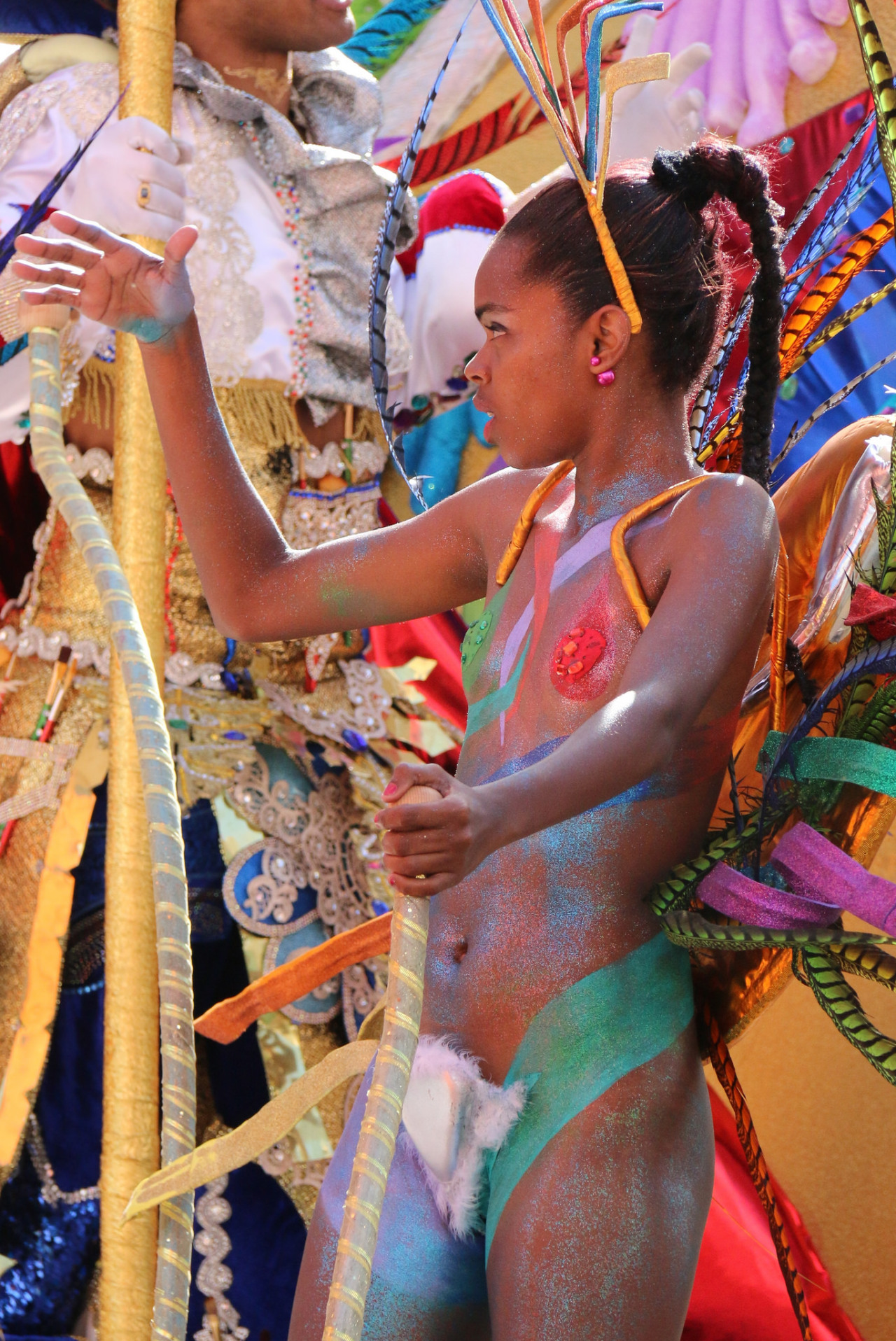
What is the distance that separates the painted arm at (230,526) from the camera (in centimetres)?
116

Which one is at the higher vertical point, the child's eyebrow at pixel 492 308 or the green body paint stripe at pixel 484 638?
the child's eyebrow at pixel 492 308

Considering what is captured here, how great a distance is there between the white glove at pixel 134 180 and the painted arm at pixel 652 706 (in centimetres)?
103

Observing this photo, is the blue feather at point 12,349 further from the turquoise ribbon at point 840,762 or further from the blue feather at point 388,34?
the turquoise ribbon at point 840,762

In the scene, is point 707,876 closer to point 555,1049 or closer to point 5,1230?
point 555,1049

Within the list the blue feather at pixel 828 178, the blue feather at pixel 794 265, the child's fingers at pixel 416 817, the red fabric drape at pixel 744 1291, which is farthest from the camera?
the red fabric drape at pixel 744 1291

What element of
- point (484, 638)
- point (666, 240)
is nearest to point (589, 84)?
point (666, 240)

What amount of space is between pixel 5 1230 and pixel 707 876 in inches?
52.8

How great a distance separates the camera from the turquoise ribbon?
38.4 inches

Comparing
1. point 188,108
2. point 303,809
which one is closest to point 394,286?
point 188,108

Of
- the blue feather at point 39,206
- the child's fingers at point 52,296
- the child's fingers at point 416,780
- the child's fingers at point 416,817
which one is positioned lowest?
the child's fingers at point 416,817

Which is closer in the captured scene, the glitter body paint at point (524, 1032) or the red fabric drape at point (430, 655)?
the glitter body paint at point (524, 1032)

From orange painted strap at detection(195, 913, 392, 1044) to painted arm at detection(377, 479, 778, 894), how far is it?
0.32 metres

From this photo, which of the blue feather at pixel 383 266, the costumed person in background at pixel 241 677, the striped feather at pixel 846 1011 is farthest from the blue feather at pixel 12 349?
the striped feather at pixel 846 1011

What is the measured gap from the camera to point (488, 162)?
257cm
